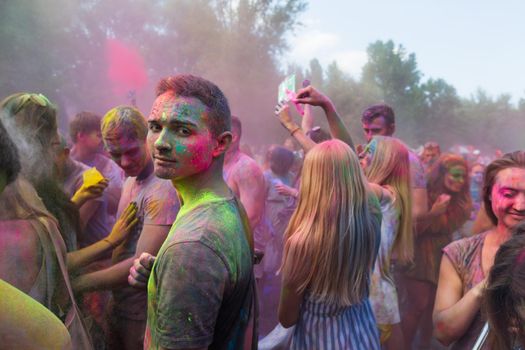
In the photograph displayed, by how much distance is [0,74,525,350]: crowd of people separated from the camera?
132 centimetres

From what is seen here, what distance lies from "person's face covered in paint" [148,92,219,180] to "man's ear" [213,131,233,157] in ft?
0.08

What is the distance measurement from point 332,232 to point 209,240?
40.0 inches

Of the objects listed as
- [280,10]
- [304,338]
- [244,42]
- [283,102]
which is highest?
[280,10]

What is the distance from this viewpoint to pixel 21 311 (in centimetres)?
105

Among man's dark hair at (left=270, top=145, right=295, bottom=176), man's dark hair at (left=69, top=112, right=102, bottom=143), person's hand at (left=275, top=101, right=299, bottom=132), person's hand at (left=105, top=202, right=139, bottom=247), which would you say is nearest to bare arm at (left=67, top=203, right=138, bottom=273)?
person's hand at (left=105, top=202, right=139, bottom=247)

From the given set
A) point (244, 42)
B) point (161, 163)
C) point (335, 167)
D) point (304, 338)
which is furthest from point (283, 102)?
point (244, 42)

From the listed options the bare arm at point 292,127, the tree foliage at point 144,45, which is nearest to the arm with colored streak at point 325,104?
the bare arm at point 292,127

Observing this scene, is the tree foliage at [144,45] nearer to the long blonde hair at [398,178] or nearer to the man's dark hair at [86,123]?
the man's dark hair at [86,123]

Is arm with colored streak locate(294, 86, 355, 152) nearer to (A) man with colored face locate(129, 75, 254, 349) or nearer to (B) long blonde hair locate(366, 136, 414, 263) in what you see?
(B) long blonde hair locate(366, 136, 414, 263)

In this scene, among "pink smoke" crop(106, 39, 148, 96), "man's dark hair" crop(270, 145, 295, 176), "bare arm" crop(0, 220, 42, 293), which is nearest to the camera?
"bare arm" crop(0, 220, 42, 293)

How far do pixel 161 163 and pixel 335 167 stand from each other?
1.06m

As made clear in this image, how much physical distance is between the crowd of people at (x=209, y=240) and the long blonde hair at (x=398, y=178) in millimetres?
11

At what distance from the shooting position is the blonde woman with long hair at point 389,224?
308 centimetres

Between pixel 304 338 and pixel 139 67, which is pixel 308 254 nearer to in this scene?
pixel 304 338
